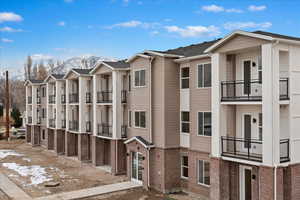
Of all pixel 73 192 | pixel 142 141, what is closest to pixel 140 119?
pixel 142 141

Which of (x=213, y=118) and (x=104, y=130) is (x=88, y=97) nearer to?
(x=104, y=130)

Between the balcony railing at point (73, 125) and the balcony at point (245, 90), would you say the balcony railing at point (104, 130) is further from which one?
the balcony at point (245, 90)

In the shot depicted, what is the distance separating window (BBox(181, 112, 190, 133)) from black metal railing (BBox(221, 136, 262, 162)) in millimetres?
3469

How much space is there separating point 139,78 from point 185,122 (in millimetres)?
4392

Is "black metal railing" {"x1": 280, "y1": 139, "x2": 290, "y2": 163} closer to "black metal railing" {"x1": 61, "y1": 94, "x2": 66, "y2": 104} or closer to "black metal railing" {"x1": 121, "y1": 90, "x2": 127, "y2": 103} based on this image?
"black metal railing" {"x1": 121, "y1": 90, "x2": 127, "y2": 103}

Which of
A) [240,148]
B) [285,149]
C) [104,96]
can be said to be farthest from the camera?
[104,96]

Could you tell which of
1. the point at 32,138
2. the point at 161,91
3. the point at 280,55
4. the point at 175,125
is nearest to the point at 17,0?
the point at 161,91

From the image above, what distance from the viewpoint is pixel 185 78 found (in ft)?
66.5

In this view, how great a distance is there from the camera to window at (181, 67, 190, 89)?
66.2 feet

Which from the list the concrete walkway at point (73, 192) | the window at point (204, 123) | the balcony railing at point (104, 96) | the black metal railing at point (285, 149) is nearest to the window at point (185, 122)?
the window at point (204, 123)

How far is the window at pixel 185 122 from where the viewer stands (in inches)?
795

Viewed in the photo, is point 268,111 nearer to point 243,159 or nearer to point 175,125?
point 243,159

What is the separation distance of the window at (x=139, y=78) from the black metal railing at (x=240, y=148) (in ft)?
23.3

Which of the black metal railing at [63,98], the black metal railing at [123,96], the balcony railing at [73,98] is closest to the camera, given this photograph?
the black metal railing at [123,96]
